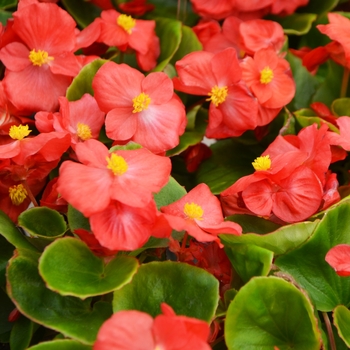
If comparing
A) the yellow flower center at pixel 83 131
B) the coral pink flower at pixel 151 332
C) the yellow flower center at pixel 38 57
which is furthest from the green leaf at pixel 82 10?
the coral pink flower at pixel 151 332

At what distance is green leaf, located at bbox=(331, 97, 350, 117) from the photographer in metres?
0.82

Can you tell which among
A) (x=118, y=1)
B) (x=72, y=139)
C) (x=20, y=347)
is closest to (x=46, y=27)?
(x=72, y=139)

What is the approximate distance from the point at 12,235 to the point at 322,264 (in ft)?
1.08

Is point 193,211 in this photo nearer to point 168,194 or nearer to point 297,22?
point 168,194

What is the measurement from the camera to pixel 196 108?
0.86 metres

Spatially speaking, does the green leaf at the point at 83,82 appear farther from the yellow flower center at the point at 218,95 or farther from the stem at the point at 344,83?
the stem at the point at 344,83

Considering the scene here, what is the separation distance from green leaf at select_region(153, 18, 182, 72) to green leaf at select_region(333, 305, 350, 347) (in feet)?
1.41

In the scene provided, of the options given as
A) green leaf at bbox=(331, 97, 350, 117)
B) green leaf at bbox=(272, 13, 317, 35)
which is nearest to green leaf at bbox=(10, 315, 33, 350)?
green leaf at bbox=(331, 97, 350, 117)

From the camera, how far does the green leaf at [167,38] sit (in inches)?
33.4

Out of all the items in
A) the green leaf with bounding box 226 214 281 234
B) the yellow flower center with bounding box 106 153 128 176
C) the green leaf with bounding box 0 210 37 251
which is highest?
the yellow flower center with bounding box 106 153 128 176

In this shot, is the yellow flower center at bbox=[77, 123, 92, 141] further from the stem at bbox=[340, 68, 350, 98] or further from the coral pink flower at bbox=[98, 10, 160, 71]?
the stem at bbox=[340, 68, 350, 98]

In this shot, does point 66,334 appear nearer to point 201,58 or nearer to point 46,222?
point 46,222

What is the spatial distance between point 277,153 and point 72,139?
0.82 feet

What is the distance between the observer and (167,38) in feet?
2.92
